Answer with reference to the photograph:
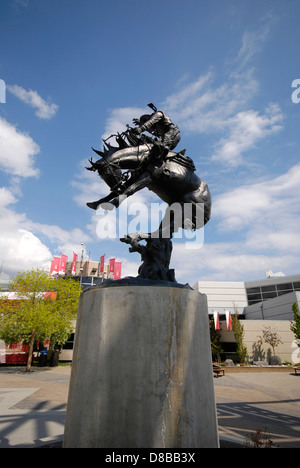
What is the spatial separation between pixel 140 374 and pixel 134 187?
96.3 inches

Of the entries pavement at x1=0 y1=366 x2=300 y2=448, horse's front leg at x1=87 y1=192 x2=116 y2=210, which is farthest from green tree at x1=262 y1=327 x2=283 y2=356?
horse's front leg at x1=87 y1=192 x2=116 y2=210

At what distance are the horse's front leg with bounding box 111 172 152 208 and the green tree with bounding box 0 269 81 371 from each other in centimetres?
1773

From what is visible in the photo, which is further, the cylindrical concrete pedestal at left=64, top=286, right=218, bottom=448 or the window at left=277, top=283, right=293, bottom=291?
the window at left=277, top=283, right=293, bottom=291

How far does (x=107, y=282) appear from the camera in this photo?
10.5ft

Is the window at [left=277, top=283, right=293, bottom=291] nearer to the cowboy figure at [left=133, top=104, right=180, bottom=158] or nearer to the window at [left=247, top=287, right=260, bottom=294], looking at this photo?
the window at [left=247, top=287, right=260, bottom=294]

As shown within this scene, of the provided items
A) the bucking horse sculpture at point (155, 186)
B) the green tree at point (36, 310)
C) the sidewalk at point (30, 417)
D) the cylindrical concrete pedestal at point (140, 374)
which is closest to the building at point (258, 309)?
the green tree at point (36, 310)

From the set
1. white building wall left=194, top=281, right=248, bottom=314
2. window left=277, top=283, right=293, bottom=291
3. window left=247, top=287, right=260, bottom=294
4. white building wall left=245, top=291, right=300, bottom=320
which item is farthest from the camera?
white building wall left=194, top=281, right=248, bottom=314

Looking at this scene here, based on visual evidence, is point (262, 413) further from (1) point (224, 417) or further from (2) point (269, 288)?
(2) point (269, 288)

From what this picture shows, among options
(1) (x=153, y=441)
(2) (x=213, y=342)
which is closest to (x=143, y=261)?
(1) (x=153, y=441)

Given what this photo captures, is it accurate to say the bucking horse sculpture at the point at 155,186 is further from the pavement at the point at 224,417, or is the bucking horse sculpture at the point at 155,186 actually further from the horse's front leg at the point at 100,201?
the pavement at the point at 224,417

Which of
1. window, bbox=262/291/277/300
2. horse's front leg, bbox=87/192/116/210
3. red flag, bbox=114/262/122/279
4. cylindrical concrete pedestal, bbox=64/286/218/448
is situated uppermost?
red flag, bbox=114/262/122/279

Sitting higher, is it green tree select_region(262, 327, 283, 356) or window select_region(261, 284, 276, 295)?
window select_region(261, 284, 276, 295)

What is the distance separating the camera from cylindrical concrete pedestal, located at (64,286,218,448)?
242 centimetres

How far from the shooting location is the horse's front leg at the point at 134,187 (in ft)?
12.4
